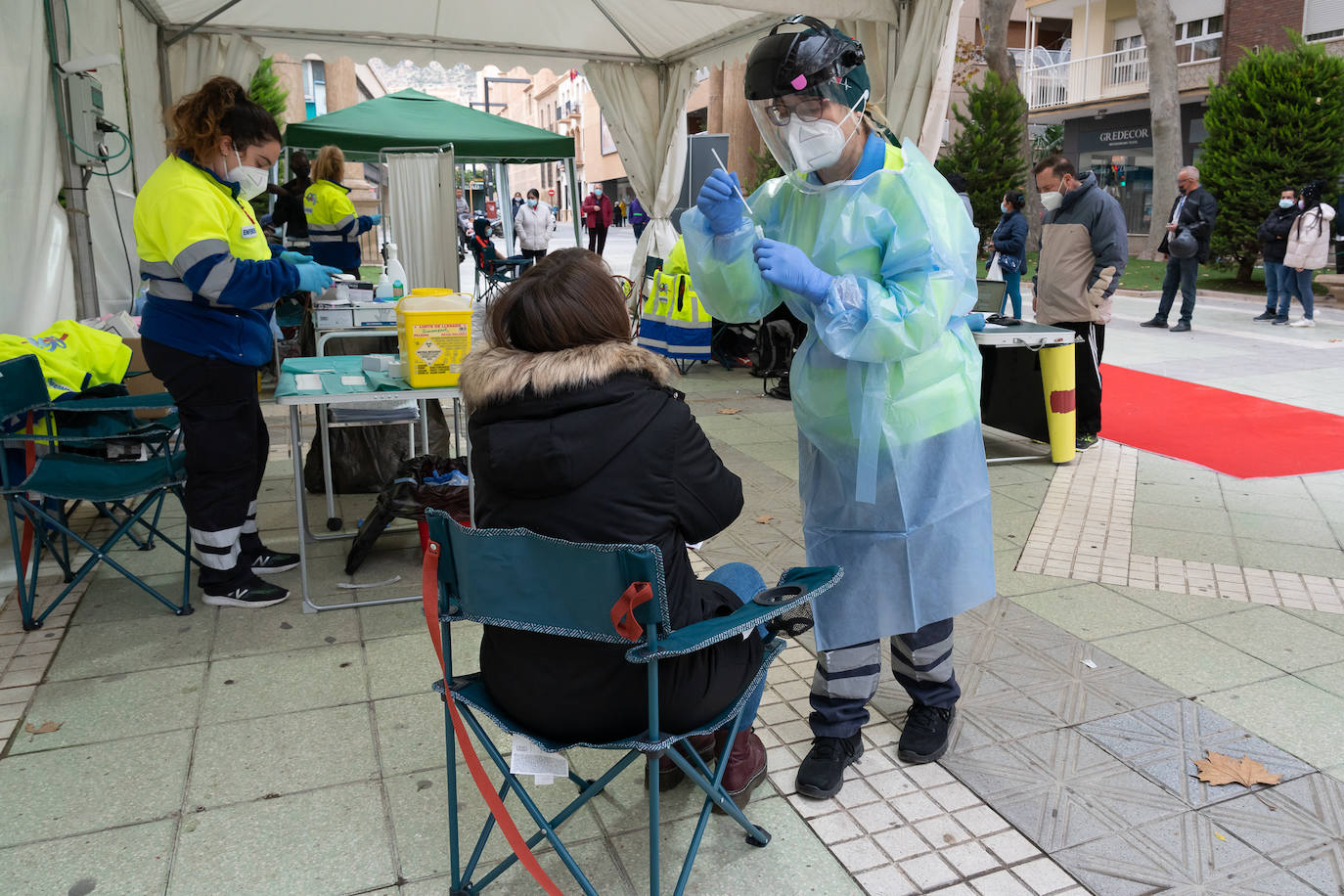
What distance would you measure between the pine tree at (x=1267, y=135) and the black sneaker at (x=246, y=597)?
630 inches

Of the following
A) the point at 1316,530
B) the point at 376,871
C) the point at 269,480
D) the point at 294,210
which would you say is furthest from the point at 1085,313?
the point at 294,210

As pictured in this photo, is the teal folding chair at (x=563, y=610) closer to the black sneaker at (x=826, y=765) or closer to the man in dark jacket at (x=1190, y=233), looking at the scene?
the black sneaker at (x=826, y=765)

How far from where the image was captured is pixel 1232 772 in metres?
2.55

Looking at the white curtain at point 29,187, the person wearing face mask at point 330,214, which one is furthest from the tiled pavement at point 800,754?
the person wearing face mask at point 330,214

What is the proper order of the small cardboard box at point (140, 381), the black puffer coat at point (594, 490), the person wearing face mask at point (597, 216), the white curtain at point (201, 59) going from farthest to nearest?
the person wearing face mask at point (597, 216) → the white curtain at point (201, 59) → the small cardboard box at point (140, 381) → the black puffer coat at point (594, 490)

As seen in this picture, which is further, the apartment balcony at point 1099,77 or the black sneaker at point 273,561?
the apartment balcony at point 1099,77

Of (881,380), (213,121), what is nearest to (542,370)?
(881,380)

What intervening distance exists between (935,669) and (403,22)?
7299 millimetres

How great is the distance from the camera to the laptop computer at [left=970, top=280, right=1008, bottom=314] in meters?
5.88

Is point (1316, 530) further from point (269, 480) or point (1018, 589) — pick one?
point (269, 480)

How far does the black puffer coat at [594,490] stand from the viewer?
1767mm

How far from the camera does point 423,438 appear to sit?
456 cm

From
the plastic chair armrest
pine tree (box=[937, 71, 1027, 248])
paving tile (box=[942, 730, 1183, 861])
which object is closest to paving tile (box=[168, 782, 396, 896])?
the plastic chair armrest

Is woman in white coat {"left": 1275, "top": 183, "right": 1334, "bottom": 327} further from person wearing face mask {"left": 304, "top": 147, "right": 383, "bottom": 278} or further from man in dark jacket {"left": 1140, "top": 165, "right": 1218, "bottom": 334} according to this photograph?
person wearing face mask {"left": 304, "top": 147, "right": 383, "bottom": 278}
